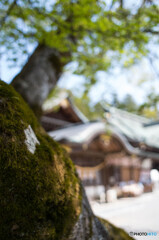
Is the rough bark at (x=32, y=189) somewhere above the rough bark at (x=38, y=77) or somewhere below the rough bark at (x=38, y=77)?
below

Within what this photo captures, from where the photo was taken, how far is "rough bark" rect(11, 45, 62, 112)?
3.61 m

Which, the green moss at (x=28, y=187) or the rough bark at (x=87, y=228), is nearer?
the green moss at (x=28, y=187)

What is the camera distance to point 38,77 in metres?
3.75

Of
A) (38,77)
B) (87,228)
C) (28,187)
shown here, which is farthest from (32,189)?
(38,77)

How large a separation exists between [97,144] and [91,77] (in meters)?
6.58

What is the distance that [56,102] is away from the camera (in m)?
10.2

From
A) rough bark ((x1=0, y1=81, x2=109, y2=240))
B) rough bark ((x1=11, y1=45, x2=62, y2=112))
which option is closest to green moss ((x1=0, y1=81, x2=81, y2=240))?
rough bark ((x1=0, y1=81, x2=109, y2=240))

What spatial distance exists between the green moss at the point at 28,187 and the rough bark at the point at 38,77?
2205 millimetres

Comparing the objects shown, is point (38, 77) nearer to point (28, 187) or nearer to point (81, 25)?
point (81, 25)

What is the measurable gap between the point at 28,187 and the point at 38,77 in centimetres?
292

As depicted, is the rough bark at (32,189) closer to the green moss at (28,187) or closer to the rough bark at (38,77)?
the green moss at (28,187)

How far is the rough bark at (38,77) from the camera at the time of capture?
3.61m

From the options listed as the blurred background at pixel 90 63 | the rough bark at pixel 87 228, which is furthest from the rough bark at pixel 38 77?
the rough bark at pixel 87 228

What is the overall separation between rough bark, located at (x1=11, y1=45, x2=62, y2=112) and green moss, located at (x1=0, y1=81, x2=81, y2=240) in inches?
86.8
